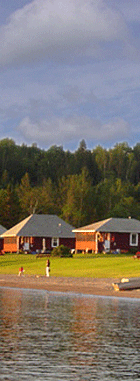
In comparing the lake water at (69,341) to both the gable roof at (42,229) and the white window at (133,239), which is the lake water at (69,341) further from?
the gable roof at (42,229)

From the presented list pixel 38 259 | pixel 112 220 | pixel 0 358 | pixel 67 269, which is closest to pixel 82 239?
pixel 112 220

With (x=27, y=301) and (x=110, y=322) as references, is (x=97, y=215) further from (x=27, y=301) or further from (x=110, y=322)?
(x=110, y=322)

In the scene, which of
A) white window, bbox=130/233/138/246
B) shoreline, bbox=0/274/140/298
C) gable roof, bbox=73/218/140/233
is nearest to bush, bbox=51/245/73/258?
gable roof, bbox=73/218/140/233

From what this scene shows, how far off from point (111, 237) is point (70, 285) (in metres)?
50.8

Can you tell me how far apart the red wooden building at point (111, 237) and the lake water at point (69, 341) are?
63474mm

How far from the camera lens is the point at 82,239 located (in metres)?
108

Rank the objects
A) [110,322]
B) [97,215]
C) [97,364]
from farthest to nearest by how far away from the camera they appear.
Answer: [97,215], [110,322], [97,364]

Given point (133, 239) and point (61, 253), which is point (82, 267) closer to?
point (61, 253)

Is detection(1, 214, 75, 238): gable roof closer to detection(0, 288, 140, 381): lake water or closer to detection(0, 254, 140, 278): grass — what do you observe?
detection(0, 254, 140, 278): grass

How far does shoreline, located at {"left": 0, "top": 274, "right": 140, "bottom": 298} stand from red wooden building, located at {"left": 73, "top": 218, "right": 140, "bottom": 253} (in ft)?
130

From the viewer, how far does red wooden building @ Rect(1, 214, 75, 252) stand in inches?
4385

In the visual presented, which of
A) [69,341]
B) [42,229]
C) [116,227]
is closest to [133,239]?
[116,227]

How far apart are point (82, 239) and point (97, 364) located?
8879 cm

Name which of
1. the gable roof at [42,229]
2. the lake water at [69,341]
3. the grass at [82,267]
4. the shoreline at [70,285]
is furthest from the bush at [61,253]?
the lake water at [69,341]
